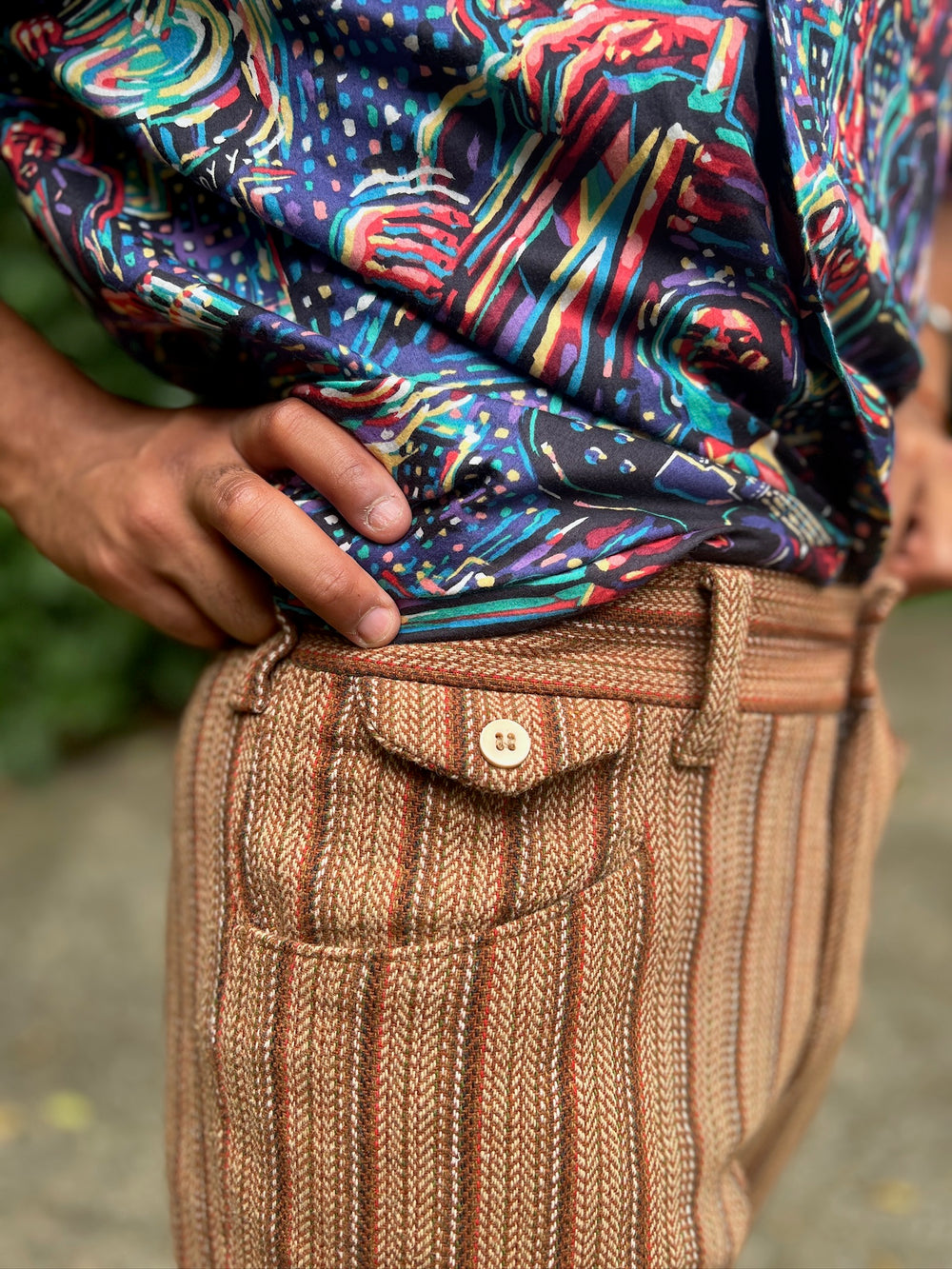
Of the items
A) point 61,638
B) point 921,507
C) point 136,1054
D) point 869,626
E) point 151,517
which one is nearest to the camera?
point 151,517

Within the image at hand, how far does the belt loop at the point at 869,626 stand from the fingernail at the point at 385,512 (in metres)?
0.62

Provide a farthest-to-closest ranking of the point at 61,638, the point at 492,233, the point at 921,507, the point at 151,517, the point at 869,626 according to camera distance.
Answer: the point at 61,638 → the point at 921,507 → the point at 869,626 → the point at 151,517 → the point at 492,233

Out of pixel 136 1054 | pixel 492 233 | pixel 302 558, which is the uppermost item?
pixel 492 233

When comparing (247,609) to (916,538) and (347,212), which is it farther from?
(916,538)

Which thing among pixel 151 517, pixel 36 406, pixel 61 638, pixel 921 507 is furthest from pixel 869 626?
pixel 61 638

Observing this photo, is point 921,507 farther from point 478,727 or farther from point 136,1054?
point 136,1054

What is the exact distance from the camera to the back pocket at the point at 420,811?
2.56 feet

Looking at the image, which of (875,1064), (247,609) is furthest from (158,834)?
(247,609)

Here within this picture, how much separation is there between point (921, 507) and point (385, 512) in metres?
0.90

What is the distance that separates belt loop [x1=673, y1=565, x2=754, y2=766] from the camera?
2.78 ft

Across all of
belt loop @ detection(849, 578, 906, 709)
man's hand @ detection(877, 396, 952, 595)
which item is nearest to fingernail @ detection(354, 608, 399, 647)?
belt loop @ detection(849, 578, 906, 709)

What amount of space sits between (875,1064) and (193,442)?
7.76 feet

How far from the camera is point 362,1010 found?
78 centimetres

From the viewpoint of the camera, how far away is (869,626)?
116 cm
